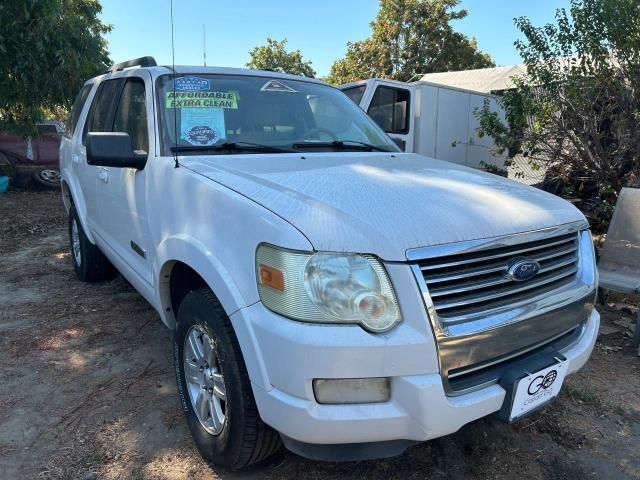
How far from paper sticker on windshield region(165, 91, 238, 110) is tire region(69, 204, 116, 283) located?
2046mm

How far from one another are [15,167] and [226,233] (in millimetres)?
12282

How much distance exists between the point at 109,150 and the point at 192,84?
26.8 inches

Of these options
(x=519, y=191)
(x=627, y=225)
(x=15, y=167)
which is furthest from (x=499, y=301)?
(x=15, y=167)

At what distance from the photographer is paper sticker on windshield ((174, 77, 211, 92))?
299cm

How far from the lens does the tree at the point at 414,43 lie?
Result: 78.1ft

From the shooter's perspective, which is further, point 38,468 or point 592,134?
point 592,134

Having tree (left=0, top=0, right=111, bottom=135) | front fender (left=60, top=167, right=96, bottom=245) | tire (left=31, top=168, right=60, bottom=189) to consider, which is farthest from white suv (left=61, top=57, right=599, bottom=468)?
tire (left=31, top=168, right=60, bottom=189)

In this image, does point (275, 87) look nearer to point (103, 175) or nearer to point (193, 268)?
point (103, 175)

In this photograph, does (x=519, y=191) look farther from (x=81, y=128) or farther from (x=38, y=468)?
(x=81, y=128)

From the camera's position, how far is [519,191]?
2.47m

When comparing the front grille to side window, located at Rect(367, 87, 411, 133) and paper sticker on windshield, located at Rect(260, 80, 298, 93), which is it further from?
side window, located at Rect(367, 87, 411, 133)

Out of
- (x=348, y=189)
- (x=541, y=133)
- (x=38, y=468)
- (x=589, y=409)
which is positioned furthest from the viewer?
(x=541, y=133)

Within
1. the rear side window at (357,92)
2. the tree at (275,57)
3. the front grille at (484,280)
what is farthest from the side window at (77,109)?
the tree at (275,57)

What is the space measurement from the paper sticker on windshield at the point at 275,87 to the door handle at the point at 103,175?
49.4 inches
